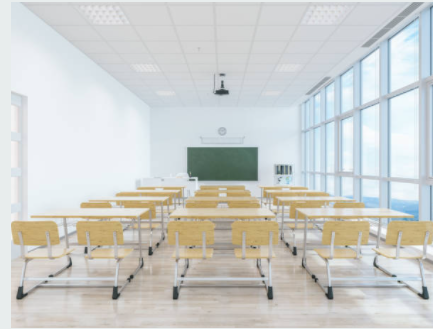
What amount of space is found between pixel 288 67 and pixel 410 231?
16.2 feet

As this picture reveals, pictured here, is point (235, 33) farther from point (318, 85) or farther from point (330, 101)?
point (330, 101)

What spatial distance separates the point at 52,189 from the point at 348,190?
6.89m

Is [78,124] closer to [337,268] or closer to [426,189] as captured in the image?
[337,268]

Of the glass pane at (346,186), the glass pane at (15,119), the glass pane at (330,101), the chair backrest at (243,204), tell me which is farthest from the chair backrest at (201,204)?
the glass pane at (330,101)

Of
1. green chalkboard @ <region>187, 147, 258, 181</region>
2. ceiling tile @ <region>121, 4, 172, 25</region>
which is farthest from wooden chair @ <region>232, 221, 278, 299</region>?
green chalkboard @ <region>187, 147, 258, 181</region>

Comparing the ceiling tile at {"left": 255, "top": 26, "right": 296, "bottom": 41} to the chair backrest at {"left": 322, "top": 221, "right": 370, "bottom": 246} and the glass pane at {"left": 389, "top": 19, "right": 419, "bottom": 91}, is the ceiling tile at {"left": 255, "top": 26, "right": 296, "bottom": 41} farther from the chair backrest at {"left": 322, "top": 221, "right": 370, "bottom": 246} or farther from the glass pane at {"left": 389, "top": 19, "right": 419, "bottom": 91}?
the chair backrest at {"left": 322, "top": 221, "right": 370, "bottom": 246}

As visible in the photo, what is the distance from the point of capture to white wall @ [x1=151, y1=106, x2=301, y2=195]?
457 inches

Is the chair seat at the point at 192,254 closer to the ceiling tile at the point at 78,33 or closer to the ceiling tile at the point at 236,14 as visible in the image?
the ceiling tile at the point at 236,14

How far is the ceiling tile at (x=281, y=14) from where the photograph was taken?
4.18 meters

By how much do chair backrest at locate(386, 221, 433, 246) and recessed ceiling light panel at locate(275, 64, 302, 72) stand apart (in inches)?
188

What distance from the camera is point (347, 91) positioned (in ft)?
25.8

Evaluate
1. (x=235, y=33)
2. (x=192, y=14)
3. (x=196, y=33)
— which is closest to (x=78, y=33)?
(x=196, y=33)

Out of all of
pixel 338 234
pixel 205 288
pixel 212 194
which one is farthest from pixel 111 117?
pixel 338 234

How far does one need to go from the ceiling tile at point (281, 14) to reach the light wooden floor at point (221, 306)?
3530 millimetres
